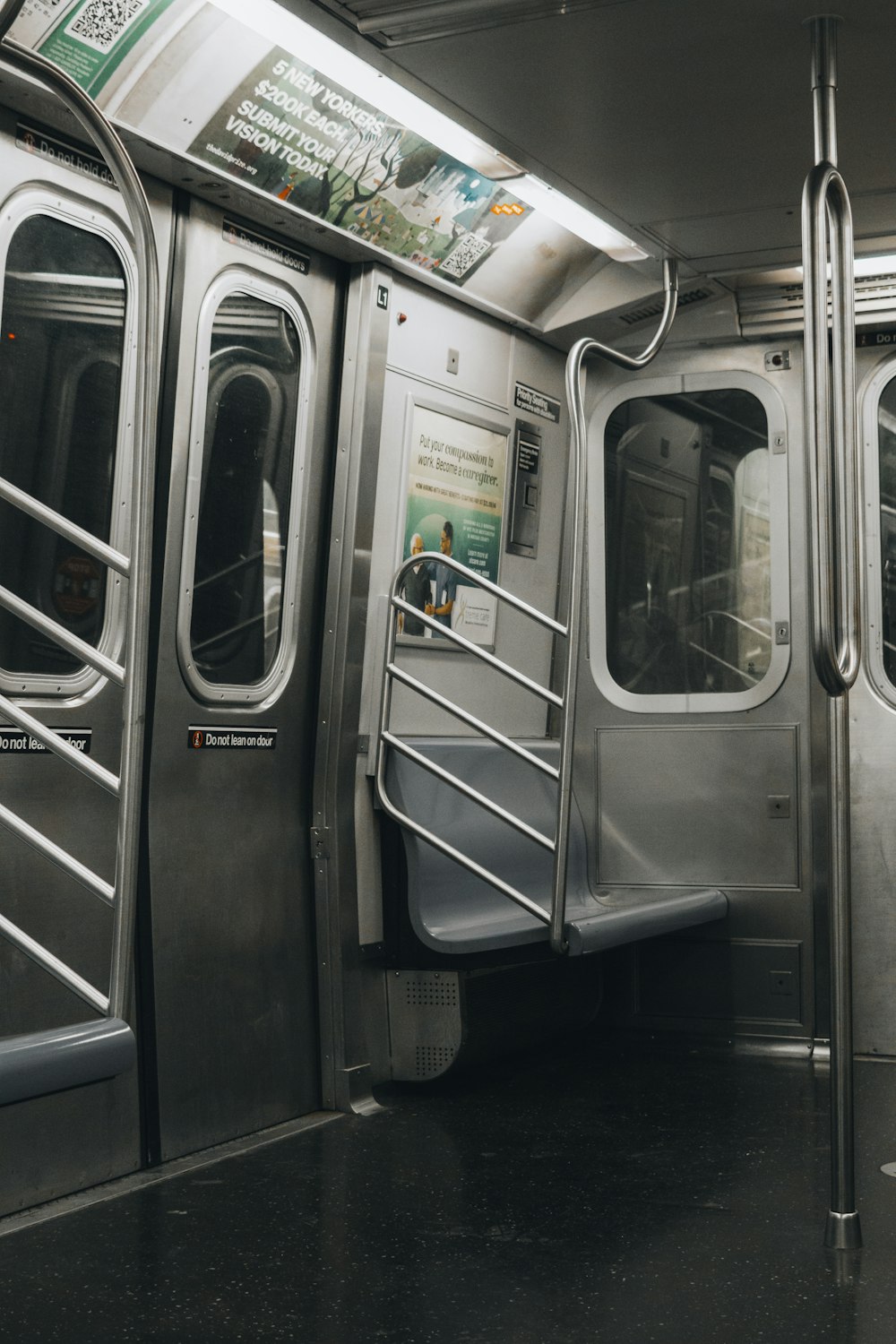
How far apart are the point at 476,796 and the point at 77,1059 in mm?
2404

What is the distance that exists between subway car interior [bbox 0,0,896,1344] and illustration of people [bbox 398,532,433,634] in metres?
0.03

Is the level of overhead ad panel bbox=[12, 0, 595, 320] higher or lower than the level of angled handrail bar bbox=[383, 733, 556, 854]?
higher

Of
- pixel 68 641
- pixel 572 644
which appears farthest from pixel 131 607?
pixel 572 644

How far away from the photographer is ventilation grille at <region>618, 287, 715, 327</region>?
546 cm

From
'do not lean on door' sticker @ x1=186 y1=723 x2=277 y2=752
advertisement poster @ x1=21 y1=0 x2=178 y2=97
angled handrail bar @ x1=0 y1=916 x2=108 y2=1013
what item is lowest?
angled handrail bar @ x1=0 y1=916 x2=108 y2=1013

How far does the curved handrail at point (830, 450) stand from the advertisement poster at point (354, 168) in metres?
1.52

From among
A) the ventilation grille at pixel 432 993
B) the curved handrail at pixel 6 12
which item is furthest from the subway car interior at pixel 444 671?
the curved handrail at pixel 6 12

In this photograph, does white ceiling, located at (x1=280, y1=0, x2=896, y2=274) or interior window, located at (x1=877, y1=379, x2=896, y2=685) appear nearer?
white ceiling, located at (x1=280, y1=0, x2=896, y2=274)

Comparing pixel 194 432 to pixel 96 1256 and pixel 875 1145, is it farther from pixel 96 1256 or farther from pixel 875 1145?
pixel 875 1145

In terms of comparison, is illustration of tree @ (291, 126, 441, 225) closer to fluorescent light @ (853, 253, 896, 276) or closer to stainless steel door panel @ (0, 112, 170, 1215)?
stainless steel door panel @ (0, 112, 170, 1215)

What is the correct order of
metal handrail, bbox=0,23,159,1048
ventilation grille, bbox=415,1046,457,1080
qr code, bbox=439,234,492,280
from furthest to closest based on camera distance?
qr code, bbox=439,234,492,280 → ventilation grille, bbox=415,1046,457,1080 → metal handrail, bbox=0,23,159,1048

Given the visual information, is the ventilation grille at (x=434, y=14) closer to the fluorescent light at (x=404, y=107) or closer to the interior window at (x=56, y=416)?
the fluorescent light at (x=404, y=107)

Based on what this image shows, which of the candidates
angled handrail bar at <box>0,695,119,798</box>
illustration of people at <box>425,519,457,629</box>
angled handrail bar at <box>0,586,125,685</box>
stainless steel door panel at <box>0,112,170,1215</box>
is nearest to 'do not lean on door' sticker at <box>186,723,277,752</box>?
stainless steel door panel at <box>0,112,170,1215</box>

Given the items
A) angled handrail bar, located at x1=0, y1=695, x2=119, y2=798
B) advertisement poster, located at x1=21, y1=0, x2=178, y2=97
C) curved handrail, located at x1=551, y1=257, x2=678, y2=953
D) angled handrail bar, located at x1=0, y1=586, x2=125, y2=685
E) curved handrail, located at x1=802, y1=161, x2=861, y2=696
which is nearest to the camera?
angled handrail bar, located at x1=0, y1=695, x2=119, y2=798
